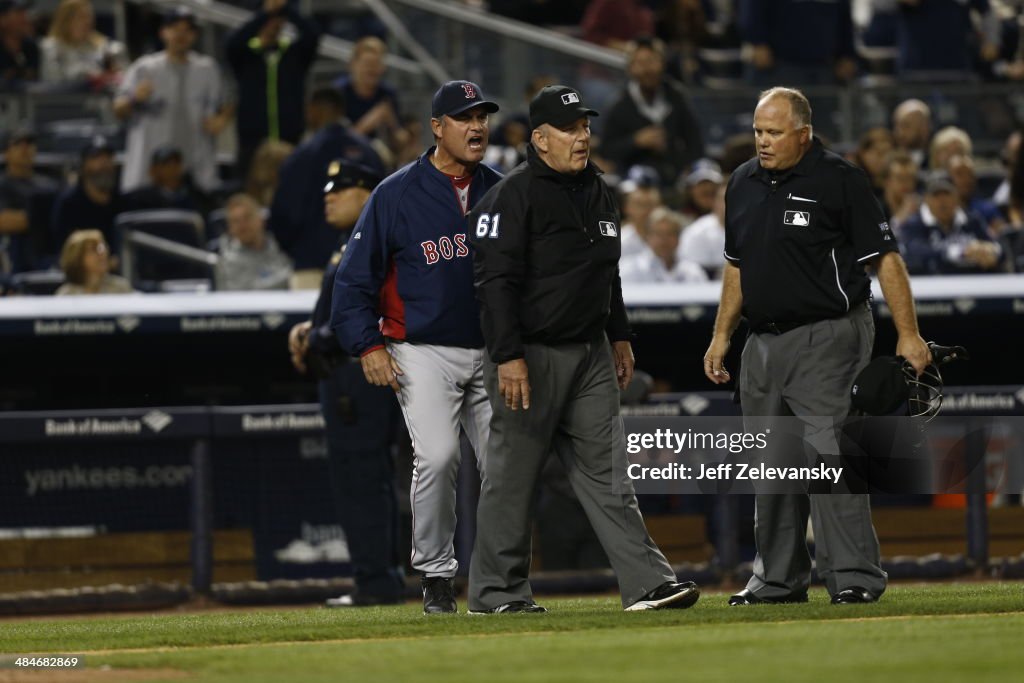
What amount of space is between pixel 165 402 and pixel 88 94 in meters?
4.23

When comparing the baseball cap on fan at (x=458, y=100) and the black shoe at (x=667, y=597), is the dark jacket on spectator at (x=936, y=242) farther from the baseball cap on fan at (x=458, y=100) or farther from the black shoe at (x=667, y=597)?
the black shoe at (x=667, y=597)

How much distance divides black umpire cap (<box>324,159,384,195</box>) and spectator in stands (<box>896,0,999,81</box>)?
8.16 metres

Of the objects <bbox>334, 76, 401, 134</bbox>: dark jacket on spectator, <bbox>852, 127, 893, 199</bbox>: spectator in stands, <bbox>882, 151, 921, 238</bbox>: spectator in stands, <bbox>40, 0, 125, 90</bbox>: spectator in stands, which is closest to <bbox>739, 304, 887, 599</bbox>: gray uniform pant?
<bbox>882, 151, 921, 238</bbox>: spectator in stands

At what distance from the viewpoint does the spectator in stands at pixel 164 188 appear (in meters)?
12.5

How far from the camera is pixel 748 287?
22.9 ft

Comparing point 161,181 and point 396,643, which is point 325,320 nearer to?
point 396,643

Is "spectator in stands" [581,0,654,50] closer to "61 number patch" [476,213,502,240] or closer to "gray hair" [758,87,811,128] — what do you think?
"gray hair" [758,87,811,128]

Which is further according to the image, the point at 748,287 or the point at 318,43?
the point at 318,43

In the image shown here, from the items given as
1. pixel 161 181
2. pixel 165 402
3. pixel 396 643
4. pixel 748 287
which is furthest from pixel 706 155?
pixel 396 643

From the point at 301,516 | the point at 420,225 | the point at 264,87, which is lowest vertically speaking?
the point at 301,516

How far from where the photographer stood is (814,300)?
6.82 m

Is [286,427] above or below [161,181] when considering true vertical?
below

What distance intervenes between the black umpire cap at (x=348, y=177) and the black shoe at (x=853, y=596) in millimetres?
3061

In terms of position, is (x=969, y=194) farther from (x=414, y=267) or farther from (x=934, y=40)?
(x=414, y=267)
